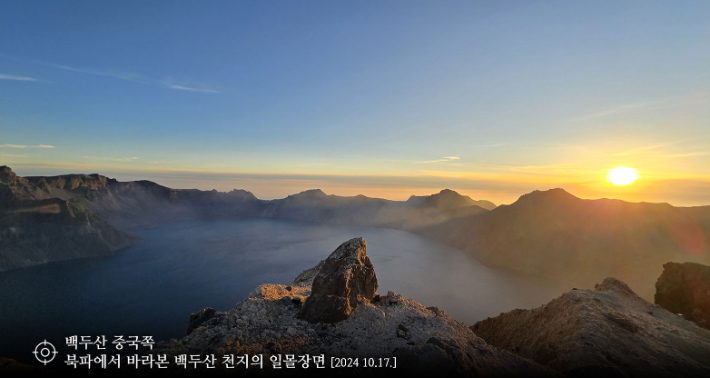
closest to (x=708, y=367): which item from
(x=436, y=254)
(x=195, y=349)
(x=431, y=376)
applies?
(x=431, y=376)

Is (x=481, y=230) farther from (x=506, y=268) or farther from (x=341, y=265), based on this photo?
(x=341, y=265)

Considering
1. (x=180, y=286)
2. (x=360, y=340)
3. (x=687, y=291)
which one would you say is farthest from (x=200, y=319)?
(x=180, y=286)

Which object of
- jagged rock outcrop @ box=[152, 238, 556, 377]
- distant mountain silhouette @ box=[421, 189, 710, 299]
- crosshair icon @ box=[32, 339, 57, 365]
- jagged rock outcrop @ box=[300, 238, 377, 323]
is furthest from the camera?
distant mountain silhouette @ box=[421, 189, 710, 299]

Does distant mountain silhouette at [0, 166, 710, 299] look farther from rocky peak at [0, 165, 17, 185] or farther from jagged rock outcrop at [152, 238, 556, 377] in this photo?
jagged rock outcrop at [152, 238, 556, 377]

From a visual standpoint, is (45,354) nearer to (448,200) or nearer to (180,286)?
(180,286)

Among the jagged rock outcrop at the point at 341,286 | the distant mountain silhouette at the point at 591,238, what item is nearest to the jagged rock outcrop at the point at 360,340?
the jagged rock outcrop at the point at 341,286

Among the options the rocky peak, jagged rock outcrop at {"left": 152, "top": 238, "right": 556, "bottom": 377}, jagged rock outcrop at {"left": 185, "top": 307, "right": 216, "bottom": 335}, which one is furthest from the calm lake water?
the rocky peak

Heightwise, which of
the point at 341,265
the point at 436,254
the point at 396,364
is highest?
the point at 341,265
